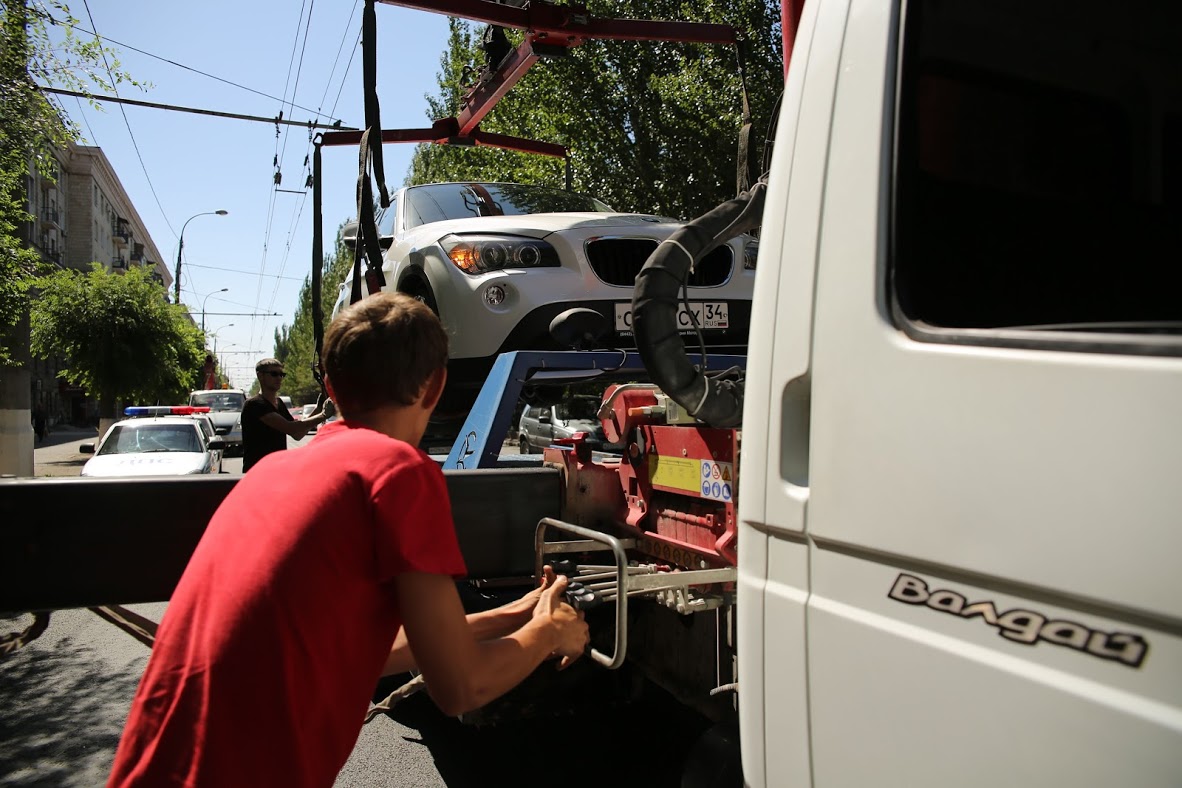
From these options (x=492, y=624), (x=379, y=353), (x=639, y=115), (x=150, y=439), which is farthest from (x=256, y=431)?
(x=639, y=115)

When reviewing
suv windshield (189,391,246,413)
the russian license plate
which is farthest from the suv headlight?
suv windshield (189,391,246,413)

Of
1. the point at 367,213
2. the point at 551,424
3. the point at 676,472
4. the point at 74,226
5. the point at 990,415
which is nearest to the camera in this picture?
the point at 990,415

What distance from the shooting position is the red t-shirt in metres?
1.42

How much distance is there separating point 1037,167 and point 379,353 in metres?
1.17

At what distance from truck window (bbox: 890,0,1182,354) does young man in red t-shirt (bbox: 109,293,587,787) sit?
0.84 meters

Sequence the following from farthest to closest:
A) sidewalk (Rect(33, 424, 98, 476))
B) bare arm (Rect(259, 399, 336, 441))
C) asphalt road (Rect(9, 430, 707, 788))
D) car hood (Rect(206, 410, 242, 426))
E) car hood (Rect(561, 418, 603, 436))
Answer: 1. car hood (Rect(206, 410, 242, 426))
2. sidewalk (Rect(33, 424, 98, 476))
3. car hood (Rect(561, 418, 603, 436))
4. bare arm (Rect(259, 399, 336, 441))
5. asphalt road (Rect(9, 430, 707, 788))

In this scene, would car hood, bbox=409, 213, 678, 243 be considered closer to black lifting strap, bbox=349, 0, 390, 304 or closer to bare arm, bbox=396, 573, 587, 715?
black lifting strap, bbox=349, 0, 390, 304

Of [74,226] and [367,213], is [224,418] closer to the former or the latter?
[367,213]

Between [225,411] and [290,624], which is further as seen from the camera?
[225,411]

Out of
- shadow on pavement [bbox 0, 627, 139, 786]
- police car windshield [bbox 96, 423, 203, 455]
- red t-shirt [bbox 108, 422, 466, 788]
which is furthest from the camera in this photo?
police car windshield [bbox 96, 423, 203, 455]

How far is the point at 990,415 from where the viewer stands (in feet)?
3.98

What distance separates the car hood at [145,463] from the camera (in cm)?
1265

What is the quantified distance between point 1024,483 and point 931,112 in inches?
26.8

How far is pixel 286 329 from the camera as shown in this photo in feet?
384
